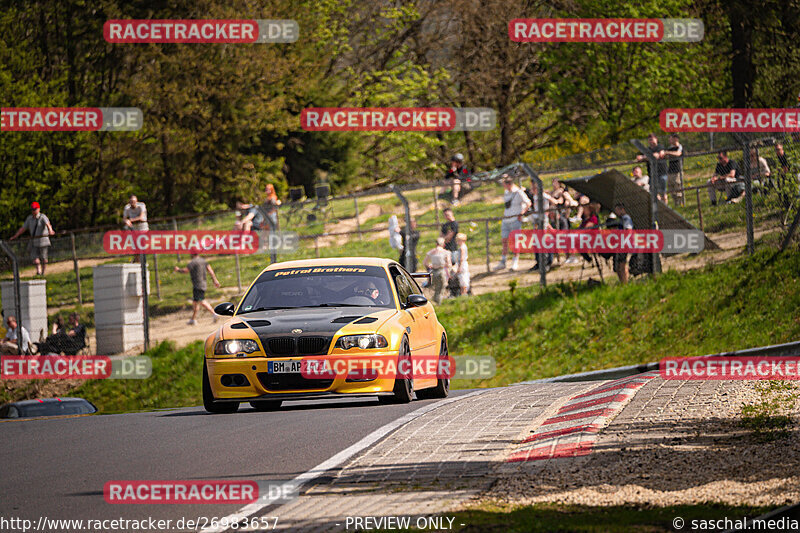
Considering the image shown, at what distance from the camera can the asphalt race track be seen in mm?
8000

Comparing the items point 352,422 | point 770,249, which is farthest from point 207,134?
point 352,422

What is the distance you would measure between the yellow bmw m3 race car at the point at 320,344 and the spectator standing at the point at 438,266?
35.7 ft

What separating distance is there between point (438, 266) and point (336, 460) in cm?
1594

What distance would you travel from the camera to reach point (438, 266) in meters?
25.0

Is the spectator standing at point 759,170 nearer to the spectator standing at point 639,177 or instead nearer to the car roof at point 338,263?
the spectator standing at point 639,177

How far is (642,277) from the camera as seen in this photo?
2338cm

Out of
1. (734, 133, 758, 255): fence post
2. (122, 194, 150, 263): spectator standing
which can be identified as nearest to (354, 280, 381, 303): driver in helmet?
(734, 133, 758, 255): fence post

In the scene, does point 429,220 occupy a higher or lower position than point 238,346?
higher

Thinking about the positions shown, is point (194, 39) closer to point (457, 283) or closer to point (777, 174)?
point (457, 283)

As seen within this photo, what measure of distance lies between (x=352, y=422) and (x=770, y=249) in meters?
12.6

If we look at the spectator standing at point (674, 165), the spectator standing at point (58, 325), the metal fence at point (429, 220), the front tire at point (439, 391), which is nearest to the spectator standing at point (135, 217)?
the metal fence at point (429, 220)

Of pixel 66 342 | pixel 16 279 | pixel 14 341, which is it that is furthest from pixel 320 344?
pixel 16 279

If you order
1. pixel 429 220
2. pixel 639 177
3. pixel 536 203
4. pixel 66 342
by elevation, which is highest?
pixel 639 177

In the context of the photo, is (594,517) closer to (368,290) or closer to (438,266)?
(368,290)
